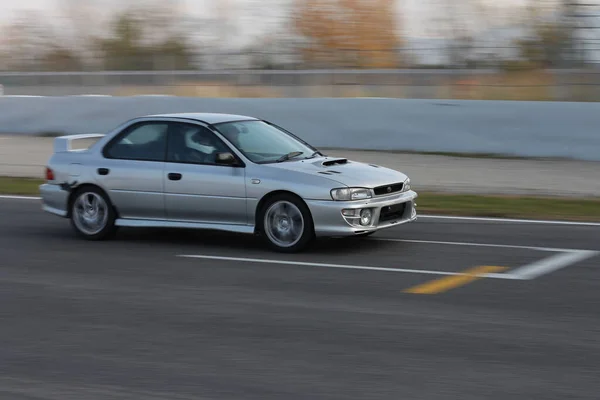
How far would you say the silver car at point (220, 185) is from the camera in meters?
9.77

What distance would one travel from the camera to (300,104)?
2031 centimetres

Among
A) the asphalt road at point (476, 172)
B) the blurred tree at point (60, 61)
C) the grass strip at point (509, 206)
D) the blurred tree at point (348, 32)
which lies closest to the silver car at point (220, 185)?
the grass strip at point (509, 206)

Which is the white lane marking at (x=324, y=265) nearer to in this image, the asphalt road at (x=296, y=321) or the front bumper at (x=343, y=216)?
the asphalt road at (x=296, y=321)

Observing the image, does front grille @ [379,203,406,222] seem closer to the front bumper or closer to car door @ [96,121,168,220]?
the front bumper

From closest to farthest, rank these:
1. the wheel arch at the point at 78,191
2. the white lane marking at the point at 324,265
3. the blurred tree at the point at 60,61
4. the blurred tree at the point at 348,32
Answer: the white lane marking at the point at 324,265, the wheel arch at the point at 78,191, the blurred tree at the point at 348,32, the blurred tree at the point at 60,61

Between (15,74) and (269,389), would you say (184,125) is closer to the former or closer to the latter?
(269,389)

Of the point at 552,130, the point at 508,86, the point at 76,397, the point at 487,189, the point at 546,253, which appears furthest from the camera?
the point at 508,86

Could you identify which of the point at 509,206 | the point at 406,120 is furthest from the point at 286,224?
the point at 406,120

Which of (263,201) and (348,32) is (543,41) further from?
(263,201)

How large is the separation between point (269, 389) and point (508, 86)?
569 inches

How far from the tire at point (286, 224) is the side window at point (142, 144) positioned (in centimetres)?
143

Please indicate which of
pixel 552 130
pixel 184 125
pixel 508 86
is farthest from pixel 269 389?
pixel 508 86

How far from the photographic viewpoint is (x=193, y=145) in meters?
10.5

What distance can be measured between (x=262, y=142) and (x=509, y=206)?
4.32 m
